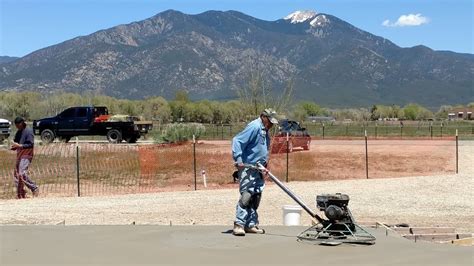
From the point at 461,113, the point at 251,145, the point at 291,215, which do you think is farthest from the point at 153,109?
the point at 251,145

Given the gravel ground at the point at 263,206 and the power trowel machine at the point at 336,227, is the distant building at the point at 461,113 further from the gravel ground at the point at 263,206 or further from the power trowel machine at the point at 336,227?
the power trowel machine at the point at 336,227

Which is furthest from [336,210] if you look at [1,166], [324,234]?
[1,166]

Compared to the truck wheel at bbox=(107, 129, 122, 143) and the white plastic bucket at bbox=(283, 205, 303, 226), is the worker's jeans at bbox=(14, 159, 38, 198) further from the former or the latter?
the truck wheel at bbox=(107, 129, 122, 143)

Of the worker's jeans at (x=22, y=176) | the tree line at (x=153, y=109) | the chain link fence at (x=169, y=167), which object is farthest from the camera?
the tree line at (x=153, y=109)

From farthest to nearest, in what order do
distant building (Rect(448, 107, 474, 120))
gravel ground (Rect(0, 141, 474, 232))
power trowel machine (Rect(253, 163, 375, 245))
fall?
distant building (Rect(448, 107, 474, 120)), gravel ground (Rect(0, 141, 474, 232)), power trowel machine (Rect(253, 163, 375, 245))

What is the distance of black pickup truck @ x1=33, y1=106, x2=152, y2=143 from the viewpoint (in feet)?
120

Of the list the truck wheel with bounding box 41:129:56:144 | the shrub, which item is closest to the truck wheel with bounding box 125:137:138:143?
the shrub

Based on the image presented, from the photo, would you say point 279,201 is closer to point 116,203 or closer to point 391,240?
point 116,203

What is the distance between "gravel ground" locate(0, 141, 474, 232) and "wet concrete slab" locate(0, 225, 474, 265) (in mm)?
2157

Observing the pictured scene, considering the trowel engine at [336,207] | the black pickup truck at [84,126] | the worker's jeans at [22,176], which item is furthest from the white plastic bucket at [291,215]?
the black pickup truck at [84,126]

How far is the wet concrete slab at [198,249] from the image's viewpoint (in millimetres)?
7539

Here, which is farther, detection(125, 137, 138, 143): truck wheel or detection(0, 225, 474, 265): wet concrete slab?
detection(125, 137, 138, 143): truck wheel

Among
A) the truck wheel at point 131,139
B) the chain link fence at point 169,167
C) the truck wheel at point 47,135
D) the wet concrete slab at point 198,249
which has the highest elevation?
the truck wheel at point 47,135

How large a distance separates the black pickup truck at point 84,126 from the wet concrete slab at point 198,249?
27509mm
